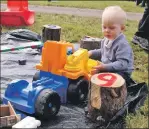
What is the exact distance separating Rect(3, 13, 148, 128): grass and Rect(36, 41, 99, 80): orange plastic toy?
702 millimetres

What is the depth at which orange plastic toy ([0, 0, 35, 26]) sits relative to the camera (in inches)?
283

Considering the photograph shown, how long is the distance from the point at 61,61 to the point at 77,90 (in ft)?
1.04

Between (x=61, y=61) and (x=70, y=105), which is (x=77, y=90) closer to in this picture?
(x=70, y=105)

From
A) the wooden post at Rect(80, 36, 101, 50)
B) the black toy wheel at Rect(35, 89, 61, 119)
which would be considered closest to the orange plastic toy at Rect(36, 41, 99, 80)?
the black toy wheel at Rect(35, 89, 61, 119)

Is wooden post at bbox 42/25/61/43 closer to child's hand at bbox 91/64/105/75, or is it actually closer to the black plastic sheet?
the black plastic sheet

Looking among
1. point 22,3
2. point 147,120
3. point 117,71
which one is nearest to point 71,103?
point 117,71

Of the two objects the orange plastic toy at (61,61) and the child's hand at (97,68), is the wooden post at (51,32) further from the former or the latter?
the child's hand at (97,68)

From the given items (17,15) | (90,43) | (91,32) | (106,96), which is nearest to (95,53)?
(106,96)

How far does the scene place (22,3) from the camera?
7434mm

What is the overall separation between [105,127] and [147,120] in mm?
389

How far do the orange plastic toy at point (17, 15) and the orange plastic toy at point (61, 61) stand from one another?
12.5ft

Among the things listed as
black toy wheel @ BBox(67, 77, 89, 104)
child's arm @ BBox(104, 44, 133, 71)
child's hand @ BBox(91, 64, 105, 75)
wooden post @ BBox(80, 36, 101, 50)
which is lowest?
black toy wheel @ BBox(67, 77, 89, 104)

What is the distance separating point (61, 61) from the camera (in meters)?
3.50

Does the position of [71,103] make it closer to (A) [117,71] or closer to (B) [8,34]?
(A) [117,71]
